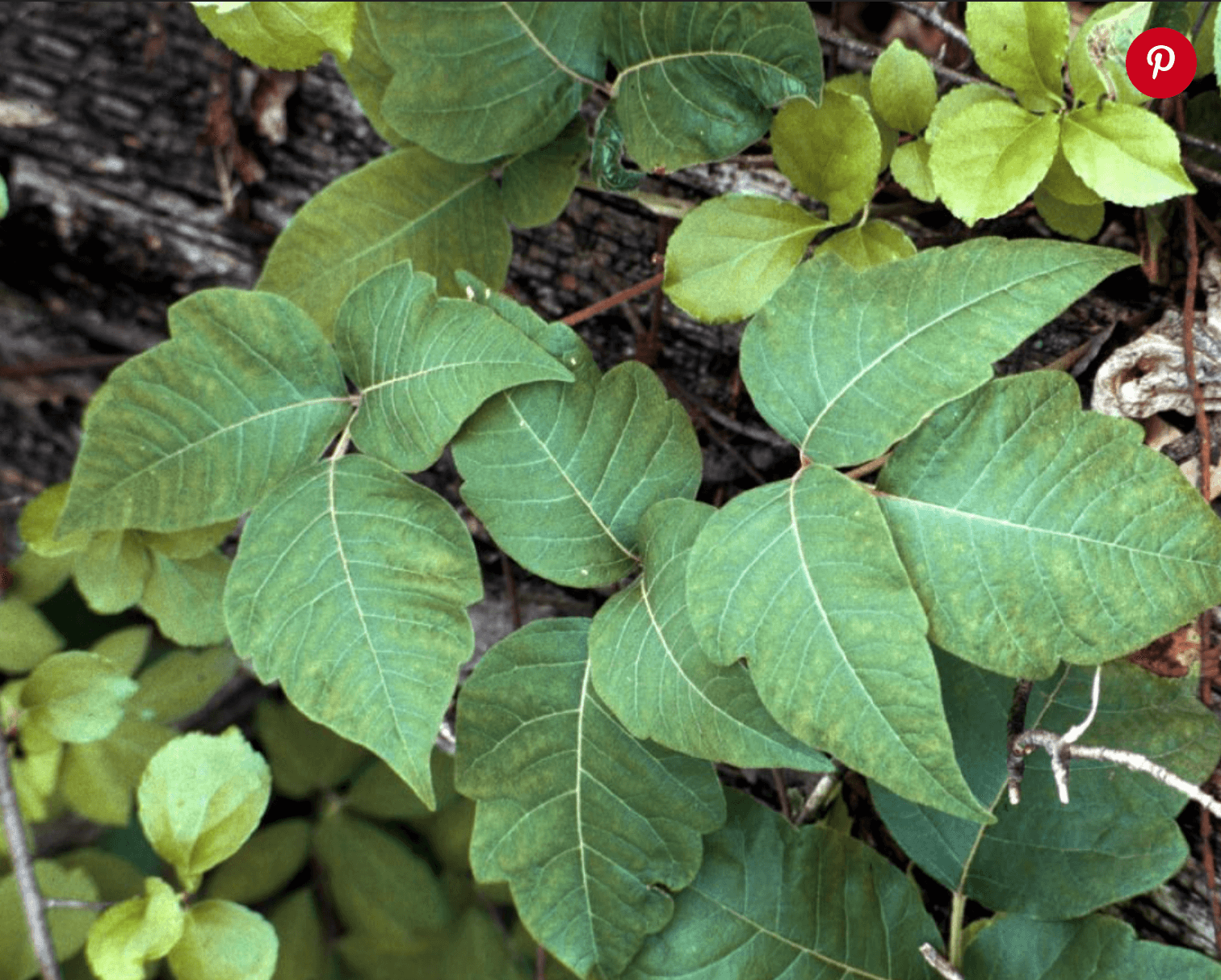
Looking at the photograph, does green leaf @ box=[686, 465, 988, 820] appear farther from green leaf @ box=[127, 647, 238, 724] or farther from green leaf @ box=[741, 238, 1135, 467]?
green leaf @ box=[127, 647, 238, 724]

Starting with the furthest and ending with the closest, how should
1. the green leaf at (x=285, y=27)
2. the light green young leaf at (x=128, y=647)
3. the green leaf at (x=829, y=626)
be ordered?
1. the light green young leaf at (x=128, y=647)
2. the green leaf at (x=285, y=27)
3. the green leaf at (x=829, y=626)

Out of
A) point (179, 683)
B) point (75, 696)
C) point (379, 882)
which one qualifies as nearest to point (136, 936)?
point (75, 696)

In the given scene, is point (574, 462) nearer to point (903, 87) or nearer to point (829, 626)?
point (829, 626)

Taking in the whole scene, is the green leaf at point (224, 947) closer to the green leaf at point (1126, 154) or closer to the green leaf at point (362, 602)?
the green leaf at point (362, 602)

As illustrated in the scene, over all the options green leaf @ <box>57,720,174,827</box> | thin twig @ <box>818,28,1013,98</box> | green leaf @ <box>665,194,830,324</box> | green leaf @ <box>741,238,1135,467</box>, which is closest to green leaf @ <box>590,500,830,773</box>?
green leaf @ <box>741,238,1135,467</box>

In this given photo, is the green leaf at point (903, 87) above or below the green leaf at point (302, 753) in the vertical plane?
above

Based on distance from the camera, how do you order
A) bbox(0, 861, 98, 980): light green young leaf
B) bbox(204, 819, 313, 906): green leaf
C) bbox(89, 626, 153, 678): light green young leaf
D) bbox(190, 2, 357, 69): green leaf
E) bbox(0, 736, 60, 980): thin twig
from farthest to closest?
1. bbox(204, 819, 313, 906): green leaf
2. bbox(89, 626, 153, 678): light green young leaf
3. bbox(0, 861, 98, 980): light green young leaf
4. bbox(0, 736, 60, 980): thin twig
5. bbox(190, 2, 357, 69): green leaf

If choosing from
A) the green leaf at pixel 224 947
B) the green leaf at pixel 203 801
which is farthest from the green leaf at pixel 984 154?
the green leaf at pixel 224 947
